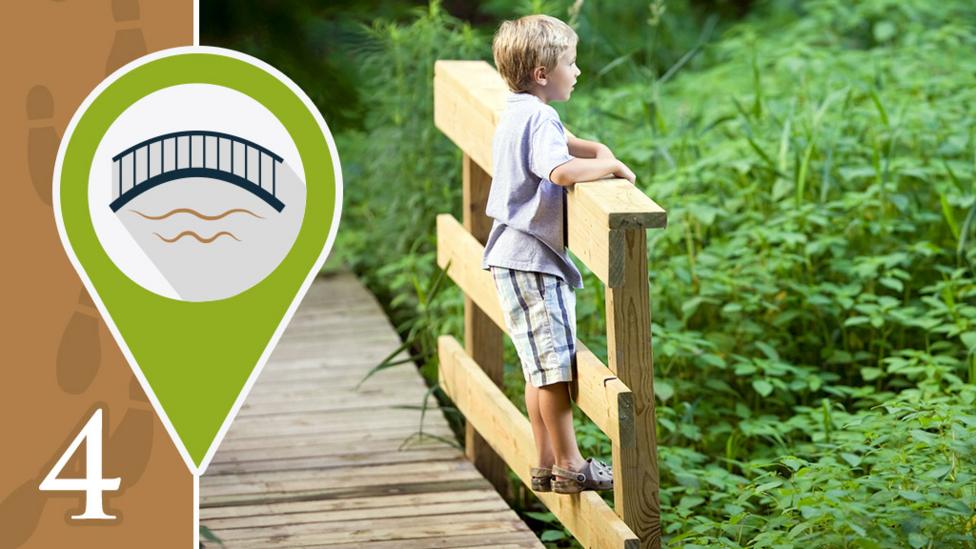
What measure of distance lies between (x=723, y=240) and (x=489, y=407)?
157 centimetres

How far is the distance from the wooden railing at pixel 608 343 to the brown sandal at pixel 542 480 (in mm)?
59

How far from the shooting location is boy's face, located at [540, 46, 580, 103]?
3.09 m

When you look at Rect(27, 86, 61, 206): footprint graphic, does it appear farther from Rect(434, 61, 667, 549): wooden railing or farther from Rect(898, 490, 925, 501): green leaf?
Rect(898, 490, 925, 501): green leaf

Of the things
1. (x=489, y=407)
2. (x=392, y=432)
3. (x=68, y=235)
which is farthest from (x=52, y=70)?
(x=392, y=432)

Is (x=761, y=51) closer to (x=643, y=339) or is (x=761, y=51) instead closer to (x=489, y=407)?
(x=489, y=407)

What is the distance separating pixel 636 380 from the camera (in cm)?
297

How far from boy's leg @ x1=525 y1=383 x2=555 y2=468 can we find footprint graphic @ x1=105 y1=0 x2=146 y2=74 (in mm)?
1159

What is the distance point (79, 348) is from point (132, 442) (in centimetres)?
24

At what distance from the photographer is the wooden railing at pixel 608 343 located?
112 inches

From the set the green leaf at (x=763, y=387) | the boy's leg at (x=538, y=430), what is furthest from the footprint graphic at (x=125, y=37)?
the green leaf at (x=763, y=387)

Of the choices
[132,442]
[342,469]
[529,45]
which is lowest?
[342,469]

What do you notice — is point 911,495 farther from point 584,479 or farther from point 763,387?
point 763,387

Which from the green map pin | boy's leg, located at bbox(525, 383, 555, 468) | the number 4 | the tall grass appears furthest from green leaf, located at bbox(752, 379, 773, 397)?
the number 4

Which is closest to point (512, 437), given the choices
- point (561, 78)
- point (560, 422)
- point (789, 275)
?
point (560, 422)
